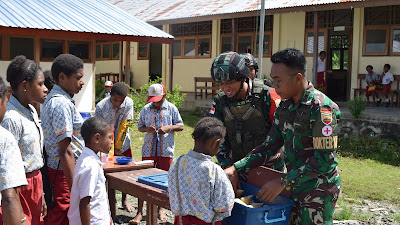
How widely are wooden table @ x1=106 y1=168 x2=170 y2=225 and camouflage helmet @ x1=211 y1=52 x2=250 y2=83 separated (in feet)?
3.02

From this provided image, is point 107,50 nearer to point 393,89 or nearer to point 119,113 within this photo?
point 393,89

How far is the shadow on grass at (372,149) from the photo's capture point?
9.34 m

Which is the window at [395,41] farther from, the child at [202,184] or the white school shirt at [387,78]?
the child at [202,184]

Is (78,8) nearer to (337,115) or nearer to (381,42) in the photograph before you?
(381,42)

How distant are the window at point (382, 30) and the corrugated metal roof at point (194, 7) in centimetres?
174

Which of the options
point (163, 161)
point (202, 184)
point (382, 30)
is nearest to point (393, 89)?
point (382, 30)

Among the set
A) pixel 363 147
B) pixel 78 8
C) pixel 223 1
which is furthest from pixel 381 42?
pixel 78 8

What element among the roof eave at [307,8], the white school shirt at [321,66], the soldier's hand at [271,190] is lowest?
the soldier's hand at [271,190]

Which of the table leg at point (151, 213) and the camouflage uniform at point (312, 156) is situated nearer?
the camouflage uniform at point (312, 156)

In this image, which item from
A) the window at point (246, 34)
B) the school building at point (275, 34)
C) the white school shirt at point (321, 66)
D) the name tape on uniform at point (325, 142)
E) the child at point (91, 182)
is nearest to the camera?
the name tape on uniform at point (325, 142)

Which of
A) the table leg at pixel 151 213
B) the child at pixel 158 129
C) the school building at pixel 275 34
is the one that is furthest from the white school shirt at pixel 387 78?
the table leg at pixel 151 213

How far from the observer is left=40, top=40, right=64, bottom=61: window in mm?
11984

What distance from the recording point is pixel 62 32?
10.8 metres

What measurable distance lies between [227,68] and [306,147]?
804mm
